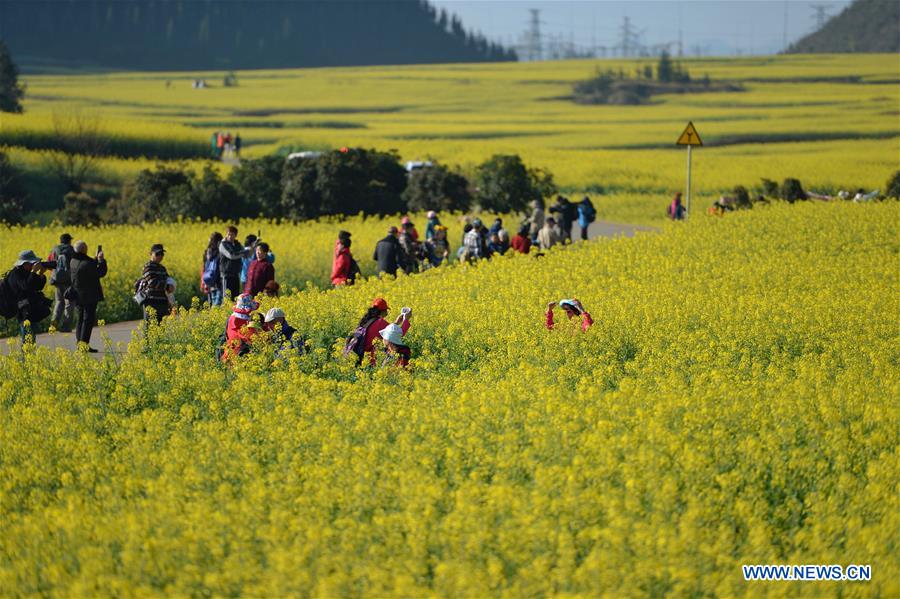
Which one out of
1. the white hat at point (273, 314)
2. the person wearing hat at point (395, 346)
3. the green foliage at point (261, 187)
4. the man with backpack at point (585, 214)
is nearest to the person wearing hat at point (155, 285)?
the white hat at point (273, 314)

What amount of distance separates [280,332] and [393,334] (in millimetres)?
1613

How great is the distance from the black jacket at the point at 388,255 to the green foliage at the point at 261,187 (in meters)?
15.8

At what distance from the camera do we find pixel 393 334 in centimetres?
1373

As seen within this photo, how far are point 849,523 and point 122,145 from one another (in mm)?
53066

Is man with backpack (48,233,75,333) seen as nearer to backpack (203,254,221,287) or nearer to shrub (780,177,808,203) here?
backpack (203,254,221,287)

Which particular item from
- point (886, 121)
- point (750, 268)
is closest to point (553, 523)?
point (750, 268)

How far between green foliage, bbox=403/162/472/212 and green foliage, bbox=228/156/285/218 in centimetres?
387

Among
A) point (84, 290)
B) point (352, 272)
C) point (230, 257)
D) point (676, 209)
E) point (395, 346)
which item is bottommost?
point (676, 209)

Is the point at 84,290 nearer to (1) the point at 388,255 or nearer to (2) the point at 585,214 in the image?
(1) the point at 388,255

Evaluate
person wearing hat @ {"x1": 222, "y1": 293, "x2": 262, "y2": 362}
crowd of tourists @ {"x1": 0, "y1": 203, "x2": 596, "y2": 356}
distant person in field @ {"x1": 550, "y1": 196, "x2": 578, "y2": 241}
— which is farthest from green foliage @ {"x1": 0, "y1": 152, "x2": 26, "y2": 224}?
person wearing hat @ {"x1": 222, "y1": 293, "x2": 262, "y2": 362}

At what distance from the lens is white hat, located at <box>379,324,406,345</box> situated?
13.7 m

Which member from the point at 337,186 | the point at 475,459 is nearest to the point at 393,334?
the point at 475,459

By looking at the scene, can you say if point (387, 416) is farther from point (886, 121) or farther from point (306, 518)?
point (886, 121)

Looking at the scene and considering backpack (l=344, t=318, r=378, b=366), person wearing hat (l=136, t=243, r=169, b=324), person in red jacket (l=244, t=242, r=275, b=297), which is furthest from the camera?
person in red jacket (l=244, t=242, r=275, b=297)
